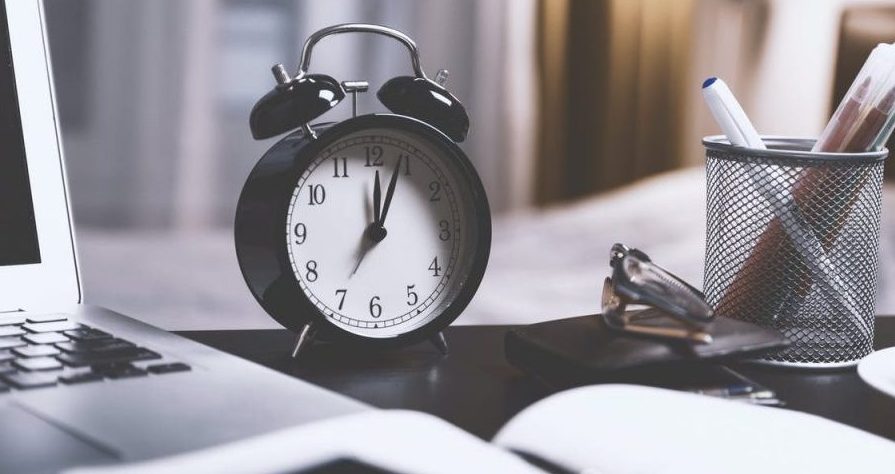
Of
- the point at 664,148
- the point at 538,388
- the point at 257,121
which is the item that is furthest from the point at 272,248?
the point at 664,148

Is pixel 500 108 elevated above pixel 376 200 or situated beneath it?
situated beneath

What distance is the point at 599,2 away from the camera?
287cm

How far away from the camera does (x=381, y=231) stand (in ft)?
2.41

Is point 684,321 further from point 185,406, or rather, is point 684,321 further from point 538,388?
point 185,406

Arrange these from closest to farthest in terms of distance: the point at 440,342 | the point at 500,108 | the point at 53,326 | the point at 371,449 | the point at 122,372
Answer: the point at 371,449
the point at 122,372
the point at 53,326
the point at 440,342
the point at 500,108

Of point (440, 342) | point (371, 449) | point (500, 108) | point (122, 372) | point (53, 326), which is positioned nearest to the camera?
point (371, 449)

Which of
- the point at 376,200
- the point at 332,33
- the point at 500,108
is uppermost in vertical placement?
the point at 332,33

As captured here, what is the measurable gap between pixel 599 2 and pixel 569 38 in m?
0.13

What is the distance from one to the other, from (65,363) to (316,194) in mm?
224

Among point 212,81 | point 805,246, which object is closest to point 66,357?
point 805,246

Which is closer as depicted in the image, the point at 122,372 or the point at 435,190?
the point at 122,372

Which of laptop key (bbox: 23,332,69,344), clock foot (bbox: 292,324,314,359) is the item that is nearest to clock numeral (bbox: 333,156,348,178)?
clock foot (bbox: 292,324,314,359)

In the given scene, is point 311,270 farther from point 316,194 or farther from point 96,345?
point 96,345

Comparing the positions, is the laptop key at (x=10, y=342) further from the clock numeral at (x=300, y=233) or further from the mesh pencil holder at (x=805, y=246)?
the mesh pencil holder at (x=805, y=246)
